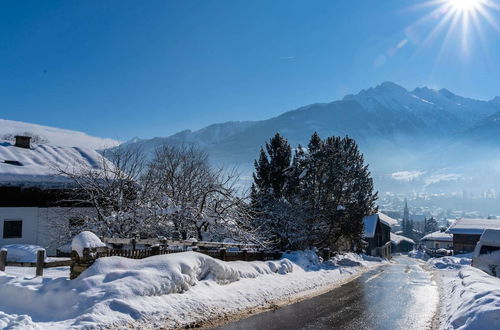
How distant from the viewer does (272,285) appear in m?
17.7

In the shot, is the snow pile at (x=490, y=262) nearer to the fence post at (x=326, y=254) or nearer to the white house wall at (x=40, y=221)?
the fence post at (x=326, y=254)

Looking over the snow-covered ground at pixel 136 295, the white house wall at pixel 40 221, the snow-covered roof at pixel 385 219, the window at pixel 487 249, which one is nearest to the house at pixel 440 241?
the snow-covered roof at pixel 385 219

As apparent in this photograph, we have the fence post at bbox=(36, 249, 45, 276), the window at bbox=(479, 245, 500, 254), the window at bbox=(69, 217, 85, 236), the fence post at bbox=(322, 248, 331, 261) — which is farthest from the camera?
the fence post at bbox=(322, 248, 331, 261)

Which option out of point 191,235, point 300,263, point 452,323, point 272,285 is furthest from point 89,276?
point 300,263

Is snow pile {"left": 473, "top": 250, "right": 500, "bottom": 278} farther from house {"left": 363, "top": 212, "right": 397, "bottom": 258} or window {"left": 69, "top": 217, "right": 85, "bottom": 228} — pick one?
house {"left": 363, "top": 212, "right": 397, "bottom": 258}

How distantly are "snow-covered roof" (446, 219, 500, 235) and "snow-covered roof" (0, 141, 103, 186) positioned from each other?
57.1 metres

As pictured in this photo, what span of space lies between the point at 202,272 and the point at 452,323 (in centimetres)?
775

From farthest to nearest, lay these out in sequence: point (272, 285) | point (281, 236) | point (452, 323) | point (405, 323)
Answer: point (281, 236) → point (272, 285) → point (405, 323) → point (452, 323)

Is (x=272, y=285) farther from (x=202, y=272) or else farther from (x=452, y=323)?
(x=452, y=323)

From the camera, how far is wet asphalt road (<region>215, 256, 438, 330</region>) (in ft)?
38.5

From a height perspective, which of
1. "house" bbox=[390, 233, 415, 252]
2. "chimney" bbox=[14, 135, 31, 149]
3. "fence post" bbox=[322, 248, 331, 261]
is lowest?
"house" bbox=[390, 233, 415, 252]

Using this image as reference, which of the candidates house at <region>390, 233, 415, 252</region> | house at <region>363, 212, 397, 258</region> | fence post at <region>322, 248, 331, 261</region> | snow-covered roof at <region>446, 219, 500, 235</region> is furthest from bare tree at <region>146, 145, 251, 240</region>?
house at <region>390, 233, 415, 252</region>

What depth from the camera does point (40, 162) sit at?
2998 cm

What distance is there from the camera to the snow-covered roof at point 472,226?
66137mm
